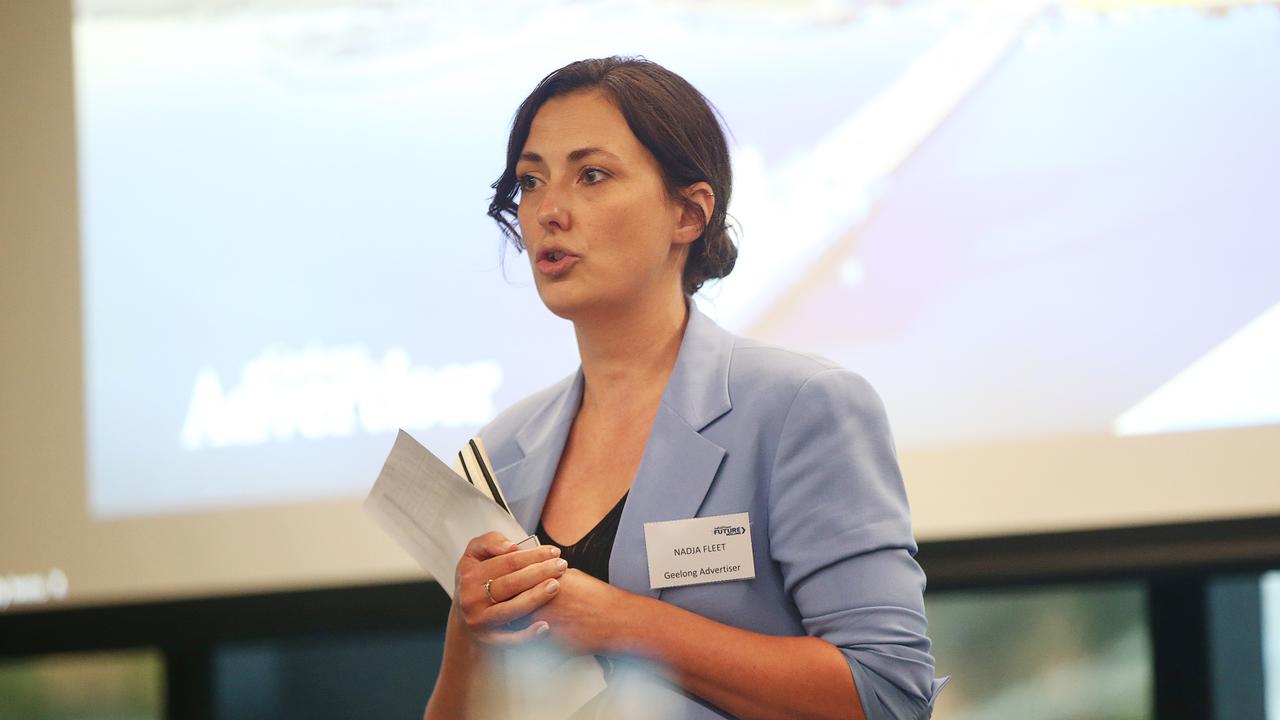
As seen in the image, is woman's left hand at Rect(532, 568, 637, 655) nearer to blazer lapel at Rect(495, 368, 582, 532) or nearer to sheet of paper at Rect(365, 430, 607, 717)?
sheet of paper at Rect(365, 430, 607, 717)

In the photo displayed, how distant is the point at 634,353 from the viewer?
45.1 inches

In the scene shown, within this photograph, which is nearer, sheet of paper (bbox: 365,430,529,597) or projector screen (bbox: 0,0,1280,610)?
sheet of paper (bbox: 365,430,529,597)

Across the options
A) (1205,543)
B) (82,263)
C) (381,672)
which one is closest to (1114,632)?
(1205,543)

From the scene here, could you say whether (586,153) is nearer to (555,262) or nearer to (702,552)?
(555,262)

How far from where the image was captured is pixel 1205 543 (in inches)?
110

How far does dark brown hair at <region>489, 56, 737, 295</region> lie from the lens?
107 cm

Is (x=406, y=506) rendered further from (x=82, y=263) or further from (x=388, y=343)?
(x=82, y=263)

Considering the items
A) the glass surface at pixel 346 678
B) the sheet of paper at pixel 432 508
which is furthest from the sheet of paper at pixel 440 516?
the glass surface at pixel 346 678

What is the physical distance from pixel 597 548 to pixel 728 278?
1.69 metres

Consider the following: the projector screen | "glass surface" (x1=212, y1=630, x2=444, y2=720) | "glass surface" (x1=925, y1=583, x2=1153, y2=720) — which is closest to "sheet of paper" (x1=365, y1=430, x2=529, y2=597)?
the projector screen

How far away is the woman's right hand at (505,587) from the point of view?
0.97 m

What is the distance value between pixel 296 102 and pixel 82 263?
684 millimetres

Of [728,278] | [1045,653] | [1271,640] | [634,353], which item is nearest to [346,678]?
[728,278]

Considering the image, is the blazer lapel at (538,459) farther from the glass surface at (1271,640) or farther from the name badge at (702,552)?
the glass surface at (1271,640)
